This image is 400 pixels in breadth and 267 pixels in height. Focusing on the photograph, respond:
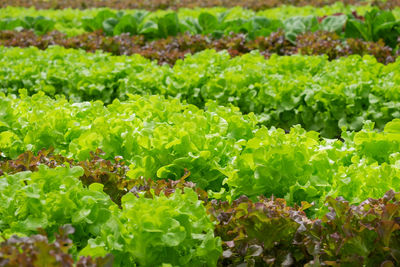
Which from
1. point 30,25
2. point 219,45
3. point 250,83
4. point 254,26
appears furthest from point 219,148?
point 30,25

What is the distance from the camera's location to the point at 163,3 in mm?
14773

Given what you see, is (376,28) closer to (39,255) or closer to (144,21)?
(144,21)

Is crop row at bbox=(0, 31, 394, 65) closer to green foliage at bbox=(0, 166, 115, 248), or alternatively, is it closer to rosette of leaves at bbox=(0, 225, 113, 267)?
green foliage at bbox=(0, 166, 115, 248)

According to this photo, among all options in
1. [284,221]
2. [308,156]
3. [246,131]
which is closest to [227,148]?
[246,131]

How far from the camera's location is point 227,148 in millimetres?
2969

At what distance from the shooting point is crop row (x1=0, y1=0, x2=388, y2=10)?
43.2ft

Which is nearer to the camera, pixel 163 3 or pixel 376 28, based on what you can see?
pixel 376 28

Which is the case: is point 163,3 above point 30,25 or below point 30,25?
below

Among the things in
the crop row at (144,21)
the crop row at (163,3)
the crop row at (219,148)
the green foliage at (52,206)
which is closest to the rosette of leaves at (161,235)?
the green foliage at (52,206)

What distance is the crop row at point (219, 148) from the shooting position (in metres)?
2.48

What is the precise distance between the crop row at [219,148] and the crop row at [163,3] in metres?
10.2

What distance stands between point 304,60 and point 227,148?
2.74 meters

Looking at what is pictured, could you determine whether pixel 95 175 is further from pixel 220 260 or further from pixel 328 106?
pixel 328 106

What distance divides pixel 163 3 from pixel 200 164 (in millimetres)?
12785
